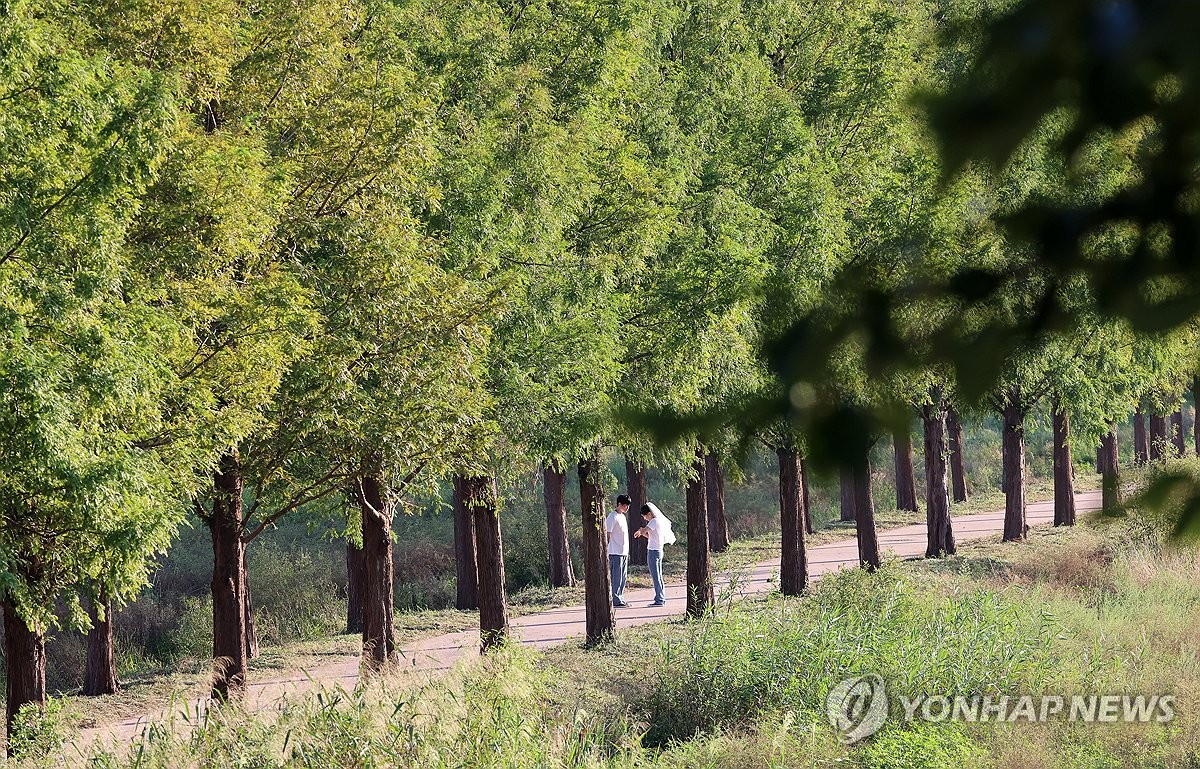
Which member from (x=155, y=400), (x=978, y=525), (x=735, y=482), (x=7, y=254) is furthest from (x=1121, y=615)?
(x=978, y=525)

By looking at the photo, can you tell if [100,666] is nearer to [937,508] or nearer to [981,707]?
[981,707]

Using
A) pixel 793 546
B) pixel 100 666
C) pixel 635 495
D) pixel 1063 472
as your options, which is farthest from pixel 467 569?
pixel 1063 472

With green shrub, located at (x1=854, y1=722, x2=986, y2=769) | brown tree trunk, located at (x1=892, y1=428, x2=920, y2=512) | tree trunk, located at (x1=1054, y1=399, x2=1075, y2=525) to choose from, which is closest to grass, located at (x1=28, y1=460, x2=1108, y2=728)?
green shrub, located at (x1=854, y1=722, x2=986, y2=769)

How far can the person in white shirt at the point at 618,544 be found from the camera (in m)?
20.9

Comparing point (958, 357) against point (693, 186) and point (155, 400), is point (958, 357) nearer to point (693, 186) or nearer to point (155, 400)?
point (155, 400)

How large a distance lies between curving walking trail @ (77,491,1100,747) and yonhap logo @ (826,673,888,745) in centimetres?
270

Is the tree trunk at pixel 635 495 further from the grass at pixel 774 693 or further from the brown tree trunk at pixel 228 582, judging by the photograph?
the brown tree trunk at pixel 228 582

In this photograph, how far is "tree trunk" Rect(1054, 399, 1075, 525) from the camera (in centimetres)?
2981

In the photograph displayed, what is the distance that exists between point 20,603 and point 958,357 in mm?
10833

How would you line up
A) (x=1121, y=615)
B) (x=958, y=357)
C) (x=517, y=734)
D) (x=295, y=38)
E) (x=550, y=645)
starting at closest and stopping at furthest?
(x=958, y=357)
(x=517, y=734)
(x=295, y=38)
(x=1121, y=615)
(x=550, y=645)

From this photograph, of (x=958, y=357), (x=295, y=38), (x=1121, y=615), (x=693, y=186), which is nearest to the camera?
(x=958, y=357)

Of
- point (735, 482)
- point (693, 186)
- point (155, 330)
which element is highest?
point (693, 186)

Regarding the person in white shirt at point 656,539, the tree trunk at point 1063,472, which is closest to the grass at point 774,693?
the person in white shirt at point 656,539

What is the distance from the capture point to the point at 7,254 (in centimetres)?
1108
